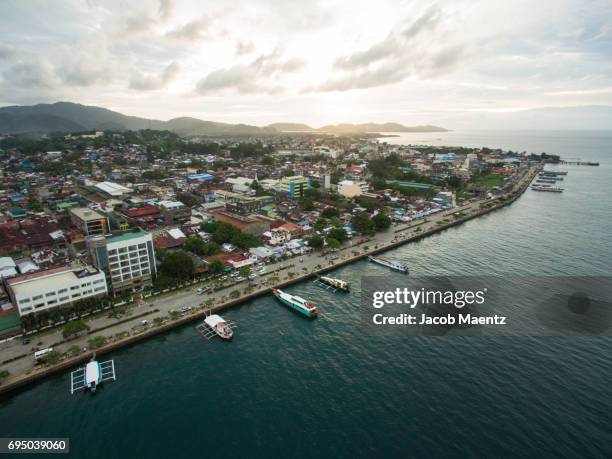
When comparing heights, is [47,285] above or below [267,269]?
above

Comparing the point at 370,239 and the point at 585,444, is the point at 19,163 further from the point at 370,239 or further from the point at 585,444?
the point at 585,444

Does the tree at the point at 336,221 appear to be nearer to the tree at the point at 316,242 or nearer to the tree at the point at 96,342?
the tree at the point at 316,242

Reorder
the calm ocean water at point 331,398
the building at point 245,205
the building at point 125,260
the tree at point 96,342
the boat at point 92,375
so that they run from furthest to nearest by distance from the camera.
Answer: the building at point 245,205, the building at point 125,260, the tree at point 96,342, the boat at point 92,375, the calm ocean water at point 331,398

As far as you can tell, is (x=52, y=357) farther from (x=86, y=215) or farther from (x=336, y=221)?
(x=336, y=221)

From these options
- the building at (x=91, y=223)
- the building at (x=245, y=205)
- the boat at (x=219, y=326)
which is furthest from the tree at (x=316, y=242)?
the building at (x=91, y=223)

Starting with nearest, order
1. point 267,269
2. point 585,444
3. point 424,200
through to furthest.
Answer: point 585,444 → point 267,269 → point 424,200

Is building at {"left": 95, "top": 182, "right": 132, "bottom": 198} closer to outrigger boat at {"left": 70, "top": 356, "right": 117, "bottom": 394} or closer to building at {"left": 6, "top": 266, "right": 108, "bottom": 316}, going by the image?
building at {"left": 6, "top": 266, "right": 108, "bottom": 316}

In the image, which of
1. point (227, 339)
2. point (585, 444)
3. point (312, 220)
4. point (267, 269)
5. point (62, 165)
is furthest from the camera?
point (62, 165)

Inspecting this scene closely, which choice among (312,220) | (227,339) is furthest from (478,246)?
(227,339)
